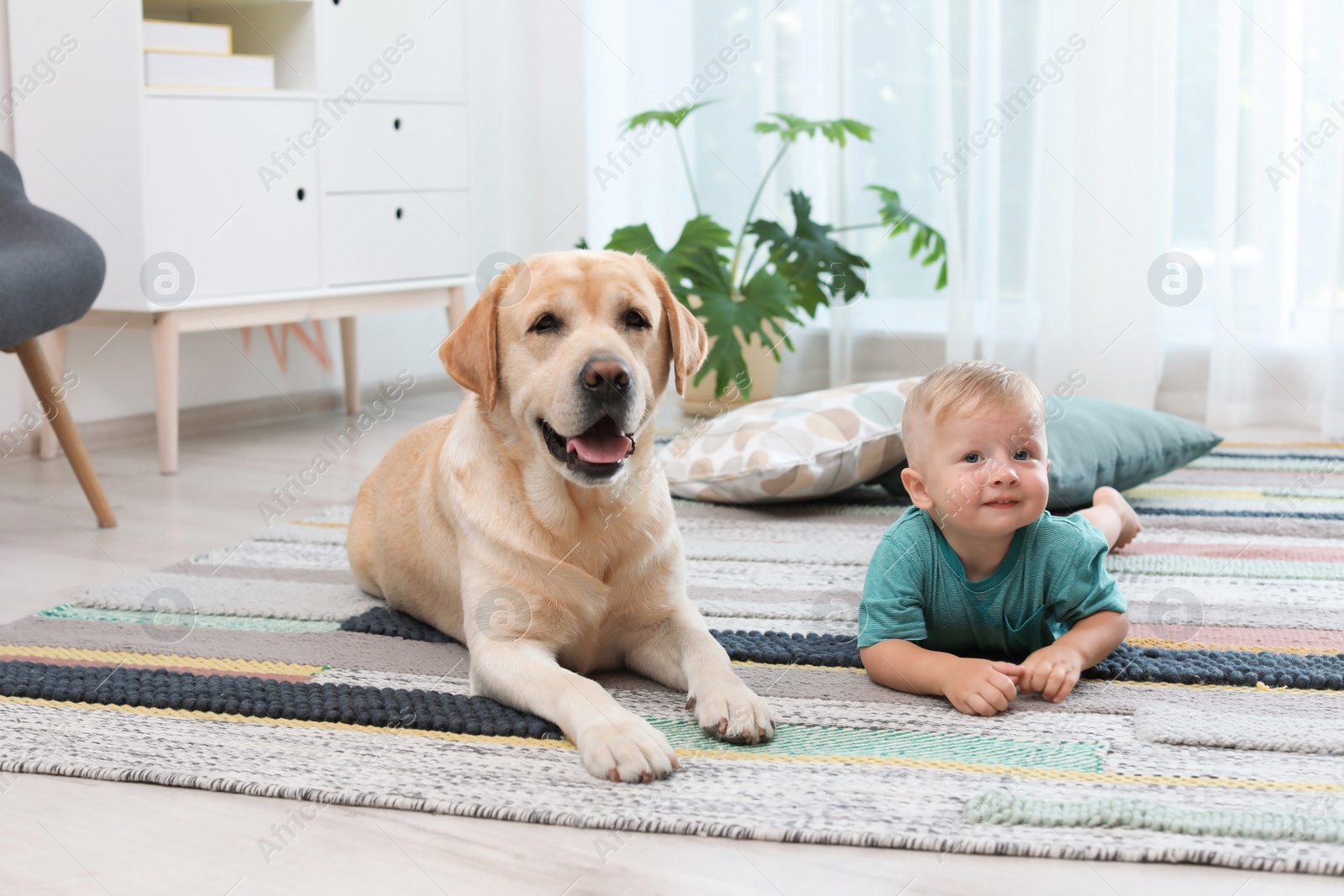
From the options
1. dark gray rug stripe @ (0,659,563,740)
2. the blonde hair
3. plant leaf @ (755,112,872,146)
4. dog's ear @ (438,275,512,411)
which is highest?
plant leaf @ (755,112,872,146)

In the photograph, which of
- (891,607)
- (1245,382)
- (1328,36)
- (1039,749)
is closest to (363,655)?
(891,607)

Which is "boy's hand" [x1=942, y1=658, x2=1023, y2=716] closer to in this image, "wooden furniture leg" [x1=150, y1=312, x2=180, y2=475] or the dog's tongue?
the dog's tongue

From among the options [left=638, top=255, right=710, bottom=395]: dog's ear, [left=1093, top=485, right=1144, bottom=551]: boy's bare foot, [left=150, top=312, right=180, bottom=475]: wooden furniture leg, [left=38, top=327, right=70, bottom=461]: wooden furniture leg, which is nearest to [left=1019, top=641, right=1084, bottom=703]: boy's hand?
[left=638, top=255, right=710, bottom=395]: dog's ear

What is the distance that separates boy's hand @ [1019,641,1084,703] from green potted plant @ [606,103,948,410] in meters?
2.13

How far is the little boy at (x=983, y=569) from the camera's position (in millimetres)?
1644

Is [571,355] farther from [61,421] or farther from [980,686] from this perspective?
[61,421]

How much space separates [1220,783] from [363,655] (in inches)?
47.3

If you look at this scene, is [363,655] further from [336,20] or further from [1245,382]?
[1245,382]

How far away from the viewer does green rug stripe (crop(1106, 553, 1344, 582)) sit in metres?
2.25

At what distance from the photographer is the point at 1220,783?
139cm

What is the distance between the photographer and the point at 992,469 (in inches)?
64.3

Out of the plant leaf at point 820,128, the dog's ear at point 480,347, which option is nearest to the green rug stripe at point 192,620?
the dog's ear at point 480,347

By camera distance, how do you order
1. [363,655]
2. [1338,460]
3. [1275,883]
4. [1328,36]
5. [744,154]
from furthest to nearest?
[744,154] < [1328,36] < [1338,460] < [363,655] < [1275,883]

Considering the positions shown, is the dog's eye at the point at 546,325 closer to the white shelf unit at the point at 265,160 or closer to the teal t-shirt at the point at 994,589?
the teal t-shirt at the point at 994,589
